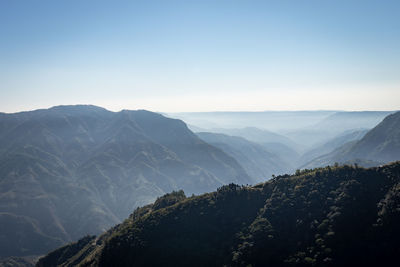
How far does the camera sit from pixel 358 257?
212 feet

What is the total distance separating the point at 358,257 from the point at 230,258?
1160 inches

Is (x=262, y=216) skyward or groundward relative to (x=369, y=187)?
groundward

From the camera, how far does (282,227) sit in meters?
82.2

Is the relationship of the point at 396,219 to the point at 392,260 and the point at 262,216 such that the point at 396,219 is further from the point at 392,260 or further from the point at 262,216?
the point at 262,216

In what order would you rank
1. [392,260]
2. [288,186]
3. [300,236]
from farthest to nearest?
[288,186]
[300,236]
[392,260]

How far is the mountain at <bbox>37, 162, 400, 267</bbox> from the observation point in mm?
68188

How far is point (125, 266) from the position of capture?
8619 centimetres

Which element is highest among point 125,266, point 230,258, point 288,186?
point 288,186

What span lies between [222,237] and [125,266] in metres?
27.8

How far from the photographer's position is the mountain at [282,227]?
68188 millimetres

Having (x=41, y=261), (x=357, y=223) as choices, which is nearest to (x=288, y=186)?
(x=357, y=223)

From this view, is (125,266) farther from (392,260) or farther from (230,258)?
(392,260)

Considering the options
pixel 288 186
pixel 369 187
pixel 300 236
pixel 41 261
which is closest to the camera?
pixel 300 236

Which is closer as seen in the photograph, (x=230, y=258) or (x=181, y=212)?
(x=230, y=258)
